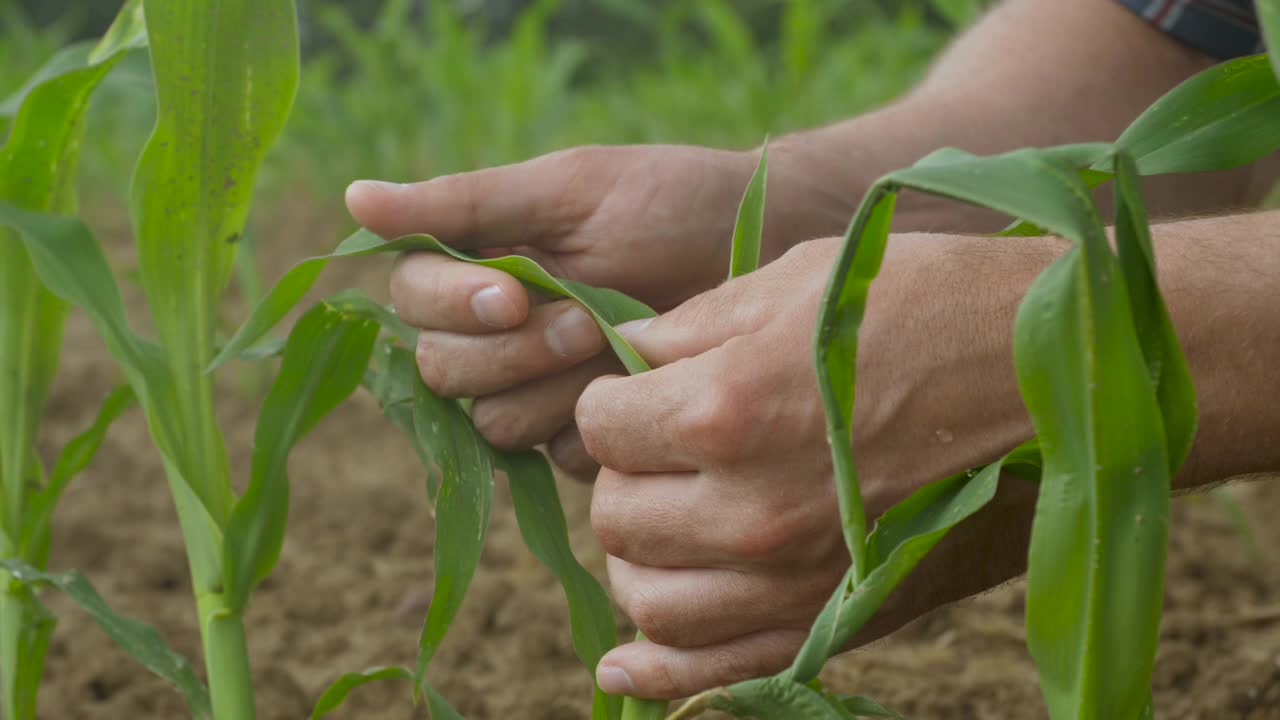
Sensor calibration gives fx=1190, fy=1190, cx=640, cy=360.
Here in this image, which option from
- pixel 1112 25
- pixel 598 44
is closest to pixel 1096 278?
pixel 1112 25

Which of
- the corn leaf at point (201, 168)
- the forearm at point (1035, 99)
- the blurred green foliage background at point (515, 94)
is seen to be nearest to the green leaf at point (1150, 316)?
the corn leaf at point (201, 168)

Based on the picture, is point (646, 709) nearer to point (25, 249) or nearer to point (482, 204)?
point (482, 204)

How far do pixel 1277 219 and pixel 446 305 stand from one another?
538mm

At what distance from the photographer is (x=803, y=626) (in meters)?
0.72

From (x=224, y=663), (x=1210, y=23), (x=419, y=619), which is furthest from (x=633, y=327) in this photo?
(x=1210, y=23)

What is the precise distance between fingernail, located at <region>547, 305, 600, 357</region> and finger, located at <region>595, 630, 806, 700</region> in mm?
233

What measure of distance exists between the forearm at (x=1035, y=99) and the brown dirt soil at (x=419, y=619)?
1.43ft

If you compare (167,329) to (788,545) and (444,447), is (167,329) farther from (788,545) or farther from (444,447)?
(788,545)

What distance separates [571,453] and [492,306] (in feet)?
0.61

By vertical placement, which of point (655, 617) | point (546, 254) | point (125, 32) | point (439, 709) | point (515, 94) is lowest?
point (515, 94)

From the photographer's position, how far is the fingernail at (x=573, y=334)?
0.85m

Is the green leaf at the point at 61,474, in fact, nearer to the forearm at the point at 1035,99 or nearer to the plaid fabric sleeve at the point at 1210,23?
the forearm at the point at 1035,99

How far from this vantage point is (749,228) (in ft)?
2.55

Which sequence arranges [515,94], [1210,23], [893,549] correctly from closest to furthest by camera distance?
[893,549] → [1210,23] → [515,94]
